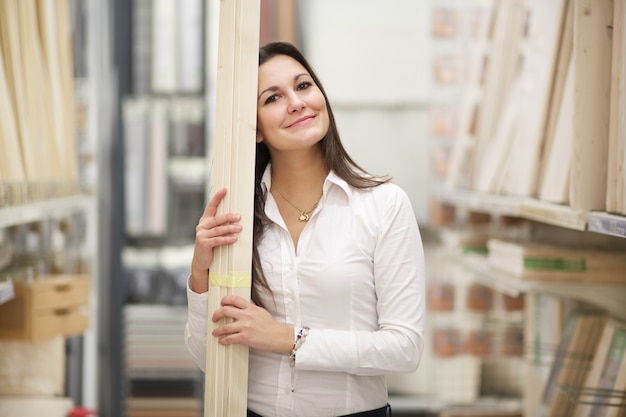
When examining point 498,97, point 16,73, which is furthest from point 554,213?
point 16,73

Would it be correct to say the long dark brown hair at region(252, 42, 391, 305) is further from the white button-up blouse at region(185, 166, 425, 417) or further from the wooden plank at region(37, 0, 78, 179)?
the wooden plank at region(37, 0, 78, 179)

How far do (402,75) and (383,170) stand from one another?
0.70m

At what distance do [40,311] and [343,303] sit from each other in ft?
4.76

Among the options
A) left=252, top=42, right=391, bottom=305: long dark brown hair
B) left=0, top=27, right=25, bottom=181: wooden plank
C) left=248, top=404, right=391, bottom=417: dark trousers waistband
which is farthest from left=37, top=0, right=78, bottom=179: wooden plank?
left=248, top=404, right=391, bottom=417: dark trousers waistband

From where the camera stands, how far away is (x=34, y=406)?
2.91 m

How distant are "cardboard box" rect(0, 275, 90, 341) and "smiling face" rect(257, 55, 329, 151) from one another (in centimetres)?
134

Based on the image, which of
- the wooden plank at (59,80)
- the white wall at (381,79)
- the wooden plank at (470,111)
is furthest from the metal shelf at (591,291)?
the white wall at (381,79)

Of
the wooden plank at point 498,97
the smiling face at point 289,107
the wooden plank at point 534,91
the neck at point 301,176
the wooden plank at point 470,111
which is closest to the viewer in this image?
the smiling face at point 289,107

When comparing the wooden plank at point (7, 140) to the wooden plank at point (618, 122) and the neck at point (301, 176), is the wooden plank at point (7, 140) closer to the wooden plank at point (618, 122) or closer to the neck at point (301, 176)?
the neck at point (301, 176)

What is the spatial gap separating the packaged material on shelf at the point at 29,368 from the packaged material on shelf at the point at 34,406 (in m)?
0.04

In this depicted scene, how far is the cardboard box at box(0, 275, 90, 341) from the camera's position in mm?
2961

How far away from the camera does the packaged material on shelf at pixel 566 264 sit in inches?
109

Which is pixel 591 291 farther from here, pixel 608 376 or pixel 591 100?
pixel 591 100

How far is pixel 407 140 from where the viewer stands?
19.0 ft
